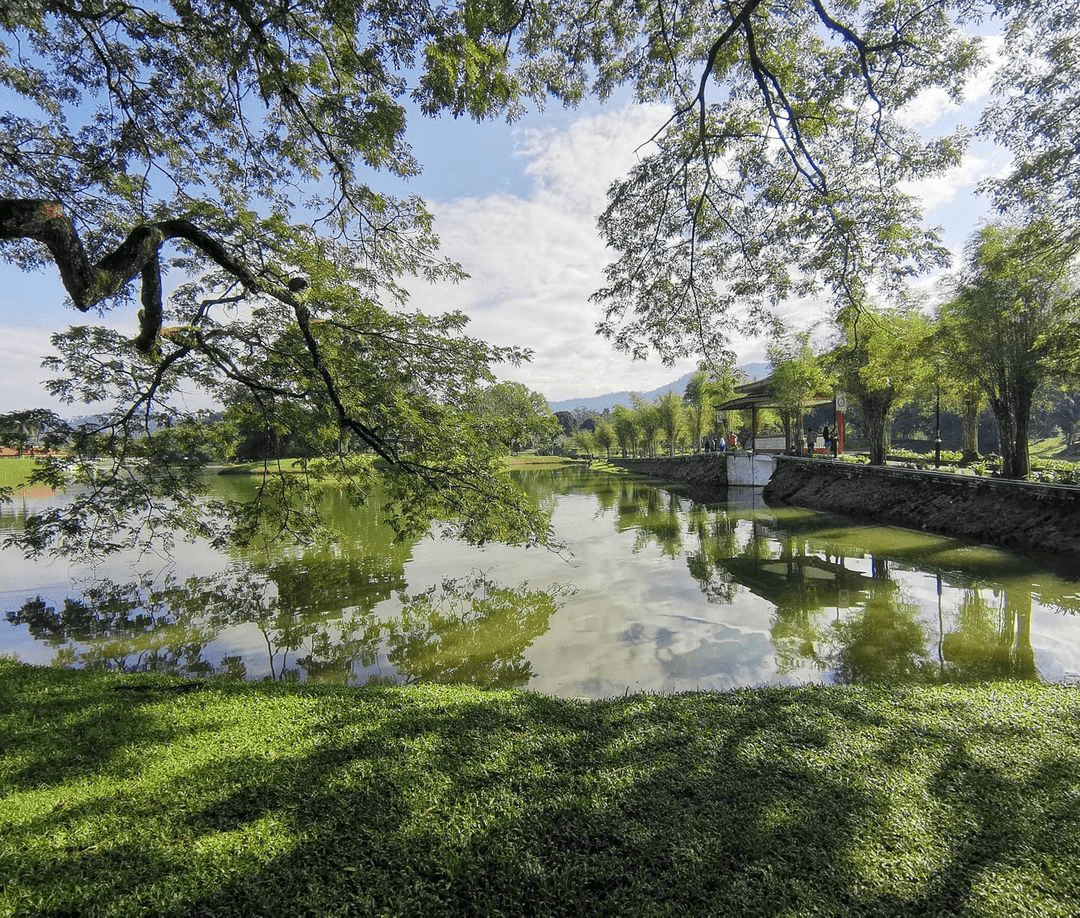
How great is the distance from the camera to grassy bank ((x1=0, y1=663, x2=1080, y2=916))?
225cm

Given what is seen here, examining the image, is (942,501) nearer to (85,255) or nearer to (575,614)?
(575,614)

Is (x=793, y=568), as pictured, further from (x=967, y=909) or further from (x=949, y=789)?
(x=967, y=909)

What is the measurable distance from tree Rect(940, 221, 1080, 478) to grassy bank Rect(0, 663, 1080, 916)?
14579 millimetres

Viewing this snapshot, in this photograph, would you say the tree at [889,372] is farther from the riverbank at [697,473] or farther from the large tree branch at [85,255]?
the large tree branch at [85,255]

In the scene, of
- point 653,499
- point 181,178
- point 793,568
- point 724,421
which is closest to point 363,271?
point 181,178

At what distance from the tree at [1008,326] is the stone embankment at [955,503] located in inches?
125

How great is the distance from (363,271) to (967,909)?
8371 millimetres

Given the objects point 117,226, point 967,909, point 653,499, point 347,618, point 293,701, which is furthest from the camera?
point 653,499

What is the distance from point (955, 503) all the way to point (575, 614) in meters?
13.8

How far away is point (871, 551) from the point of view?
13.3 meters

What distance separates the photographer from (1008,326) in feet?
53.0

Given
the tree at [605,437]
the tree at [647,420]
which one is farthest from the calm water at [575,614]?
the tree at [605,437]

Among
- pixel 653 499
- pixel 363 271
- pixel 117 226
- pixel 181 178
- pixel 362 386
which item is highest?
pixel 181 178

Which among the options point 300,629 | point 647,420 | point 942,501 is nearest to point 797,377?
point 942,501
